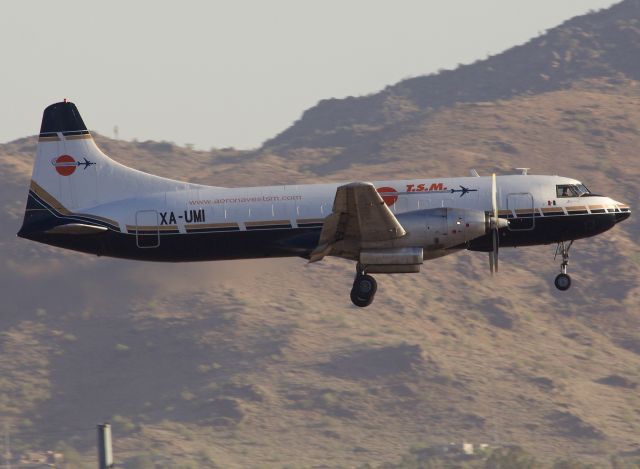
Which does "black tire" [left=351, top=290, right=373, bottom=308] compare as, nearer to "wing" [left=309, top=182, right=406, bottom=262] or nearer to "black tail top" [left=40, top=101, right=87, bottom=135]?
"wing" [left=309, top=182, right=406, bottom=262]

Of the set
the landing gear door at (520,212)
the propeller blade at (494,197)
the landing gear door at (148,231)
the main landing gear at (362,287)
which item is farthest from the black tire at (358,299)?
the landing gear door at (148,231)

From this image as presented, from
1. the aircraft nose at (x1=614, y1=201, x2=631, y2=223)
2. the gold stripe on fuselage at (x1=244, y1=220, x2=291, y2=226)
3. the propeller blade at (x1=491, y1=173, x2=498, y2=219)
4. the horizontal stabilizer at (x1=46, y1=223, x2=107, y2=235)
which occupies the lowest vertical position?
the horizontal stabilizer at (x1=46, y1=223, x2=107, y2=235)

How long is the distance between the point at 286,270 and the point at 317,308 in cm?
779

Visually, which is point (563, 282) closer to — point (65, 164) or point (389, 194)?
point (389, 194)

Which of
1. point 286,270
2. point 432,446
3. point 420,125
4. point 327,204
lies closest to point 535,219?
point 327,204

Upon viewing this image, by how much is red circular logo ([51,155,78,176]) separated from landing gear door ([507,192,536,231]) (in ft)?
54.9

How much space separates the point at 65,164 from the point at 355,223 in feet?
40.7

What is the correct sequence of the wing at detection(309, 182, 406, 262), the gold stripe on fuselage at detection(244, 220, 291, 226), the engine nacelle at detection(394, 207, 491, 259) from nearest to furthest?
the wing at detection(309, 182, 406, 262), the engine nacelle at detection(394, 207, 491, 259), the gold stripe on fuselage at detection(244, 220, 291, 226)

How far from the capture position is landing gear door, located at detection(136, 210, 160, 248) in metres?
47.1

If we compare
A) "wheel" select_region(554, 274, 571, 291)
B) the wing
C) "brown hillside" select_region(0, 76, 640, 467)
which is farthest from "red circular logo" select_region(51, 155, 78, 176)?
"brown hillside" select_region(0, 76, 640, 467)

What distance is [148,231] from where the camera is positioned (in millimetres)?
47125

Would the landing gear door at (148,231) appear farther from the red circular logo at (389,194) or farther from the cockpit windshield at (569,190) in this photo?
the cockpit windshield at (569,190)

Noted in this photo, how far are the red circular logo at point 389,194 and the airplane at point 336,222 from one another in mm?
36

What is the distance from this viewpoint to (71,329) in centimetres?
11456
